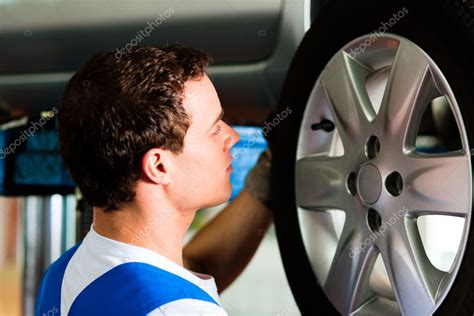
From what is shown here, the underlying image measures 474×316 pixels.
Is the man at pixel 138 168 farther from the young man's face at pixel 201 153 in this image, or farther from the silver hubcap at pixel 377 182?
the silver hubcap at pixel 377 182

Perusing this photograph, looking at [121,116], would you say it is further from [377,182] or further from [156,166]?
[377,182]

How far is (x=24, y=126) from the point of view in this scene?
2559mm

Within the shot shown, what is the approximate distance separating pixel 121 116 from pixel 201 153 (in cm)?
16

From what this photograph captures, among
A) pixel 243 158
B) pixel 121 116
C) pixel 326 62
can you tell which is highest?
pixel 326 62

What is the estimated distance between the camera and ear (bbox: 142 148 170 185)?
1.09 m

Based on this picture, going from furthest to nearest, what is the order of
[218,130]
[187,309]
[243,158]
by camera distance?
[243,158]
[218,130]
[187,309]

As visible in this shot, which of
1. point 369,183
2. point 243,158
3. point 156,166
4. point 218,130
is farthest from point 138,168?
point 243,158

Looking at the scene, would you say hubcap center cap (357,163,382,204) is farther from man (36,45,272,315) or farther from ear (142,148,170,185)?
ear (142,148,170,185)

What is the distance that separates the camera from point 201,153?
1.15 m

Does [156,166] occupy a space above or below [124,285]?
above

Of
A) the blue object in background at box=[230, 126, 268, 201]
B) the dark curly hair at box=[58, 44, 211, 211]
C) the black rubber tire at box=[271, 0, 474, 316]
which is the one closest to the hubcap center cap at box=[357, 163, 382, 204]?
the black rubber tire at box=[271, 0, 474, 316]

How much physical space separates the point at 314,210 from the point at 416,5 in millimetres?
501

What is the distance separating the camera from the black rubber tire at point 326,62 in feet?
3.34

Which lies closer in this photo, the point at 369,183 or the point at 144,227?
the point at 144,227
